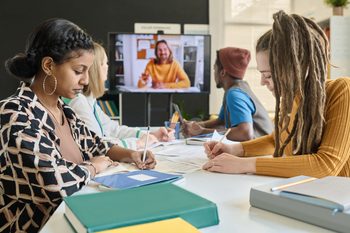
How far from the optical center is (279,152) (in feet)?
3.67

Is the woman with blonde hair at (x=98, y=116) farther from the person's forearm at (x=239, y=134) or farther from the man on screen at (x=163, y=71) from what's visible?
the man on screen at (x=163, y=71)

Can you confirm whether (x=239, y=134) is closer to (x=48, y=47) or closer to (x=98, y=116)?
(x=98, y=116)

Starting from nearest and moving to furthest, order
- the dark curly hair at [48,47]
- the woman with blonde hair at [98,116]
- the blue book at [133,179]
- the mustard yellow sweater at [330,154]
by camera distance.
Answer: the blue book at [133,179]
the mustard yellow sweater at [330,154]
the dark curly hair at [48,47]
the woman with blonde hair at [98,116]

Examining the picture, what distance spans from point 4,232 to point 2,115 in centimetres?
36

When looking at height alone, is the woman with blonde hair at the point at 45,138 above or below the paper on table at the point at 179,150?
above

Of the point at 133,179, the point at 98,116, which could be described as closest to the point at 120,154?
the point at 133,179

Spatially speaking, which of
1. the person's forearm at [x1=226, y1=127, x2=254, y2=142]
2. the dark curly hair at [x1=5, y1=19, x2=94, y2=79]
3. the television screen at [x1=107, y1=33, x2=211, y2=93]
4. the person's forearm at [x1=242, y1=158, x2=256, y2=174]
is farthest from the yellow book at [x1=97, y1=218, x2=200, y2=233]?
the television screen at [x1=107, y1=33, x2=211, y2=93]

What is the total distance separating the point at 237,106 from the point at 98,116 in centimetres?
97

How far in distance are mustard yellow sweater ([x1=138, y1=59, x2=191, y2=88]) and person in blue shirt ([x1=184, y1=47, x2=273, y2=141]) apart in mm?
893

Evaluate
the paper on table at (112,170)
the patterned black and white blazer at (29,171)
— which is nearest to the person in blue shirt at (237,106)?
the paper on table at (112,170)

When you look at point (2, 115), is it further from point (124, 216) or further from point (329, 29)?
point (329, 29)

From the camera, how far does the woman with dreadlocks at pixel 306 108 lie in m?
0.95

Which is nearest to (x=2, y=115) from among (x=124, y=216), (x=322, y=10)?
(x=124, y=216)

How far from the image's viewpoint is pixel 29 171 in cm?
83
